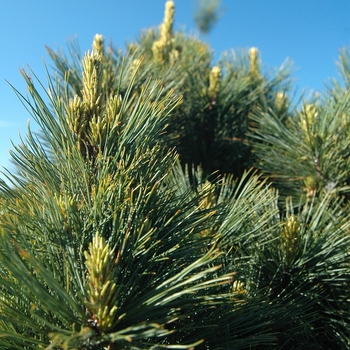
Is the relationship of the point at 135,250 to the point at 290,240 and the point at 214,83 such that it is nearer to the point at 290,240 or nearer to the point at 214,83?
the point at 290,240

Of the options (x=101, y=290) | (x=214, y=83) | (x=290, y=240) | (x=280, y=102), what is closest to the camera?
(x=101, y=290)

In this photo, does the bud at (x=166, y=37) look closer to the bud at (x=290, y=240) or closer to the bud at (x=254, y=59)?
the bud at (x=254, y=59)

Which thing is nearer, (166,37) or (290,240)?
(290,240)

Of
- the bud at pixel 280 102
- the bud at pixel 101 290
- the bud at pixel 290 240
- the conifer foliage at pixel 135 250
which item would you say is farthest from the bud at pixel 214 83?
the bud at pixel 101 290

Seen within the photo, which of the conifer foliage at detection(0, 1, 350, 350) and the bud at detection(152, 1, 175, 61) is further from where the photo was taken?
the bud at detection(152, 1, 175, 61)

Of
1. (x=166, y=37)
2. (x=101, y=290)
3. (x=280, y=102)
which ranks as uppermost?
(x=166, y=37)

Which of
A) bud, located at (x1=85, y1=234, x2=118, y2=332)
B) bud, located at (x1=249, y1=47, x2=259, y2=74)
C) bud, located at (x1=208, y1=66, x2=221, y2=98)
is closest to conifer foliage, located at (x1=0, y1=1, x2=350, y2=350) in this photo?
bud, located at (x1=85, y1=234, x2=118, y2=332)

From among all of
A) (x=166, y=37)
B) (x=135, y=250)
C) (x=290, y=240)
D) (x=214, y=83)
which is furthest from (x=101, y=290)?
(x=166, y=37)

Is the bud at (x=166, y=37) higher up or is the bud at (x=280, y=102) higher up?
the bud at (x=166, y=37)

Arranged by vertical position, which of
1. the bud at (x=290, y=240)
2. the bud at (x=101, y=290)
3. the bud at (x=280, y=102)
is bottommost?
the bud at (x=101, y=290)

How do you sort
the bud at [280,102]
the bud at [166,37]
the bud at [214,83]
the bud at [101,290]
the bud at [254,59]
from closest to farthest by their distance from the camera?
the bud at [101,290], the bud at [214,83], the bud at [280,102], the bud at [166,37], the bud at [254,59]

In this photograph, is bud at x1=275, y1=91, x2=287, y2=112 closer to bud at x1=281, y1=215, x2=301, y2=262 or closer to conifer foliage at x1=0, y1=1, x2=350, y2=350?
conifer foliage at x1=0, y1=1, x2=350, y2=350

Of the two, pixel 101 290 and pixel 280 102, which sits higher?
pixel 280 102

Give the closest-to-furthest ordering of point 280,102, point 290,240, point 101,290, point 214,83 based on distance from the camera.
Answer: point 101,290, point 290,240, point 214,83, point 280,102
